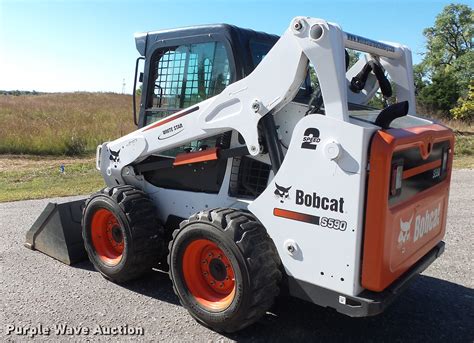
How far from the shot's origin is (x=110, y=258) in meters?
4.54

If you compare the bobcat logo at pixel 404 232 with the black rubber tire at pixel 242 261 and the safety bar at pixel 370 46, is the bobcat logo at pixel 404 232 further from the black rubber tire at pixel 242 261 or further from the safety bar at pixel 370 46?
the safety bar at pixel 370 46

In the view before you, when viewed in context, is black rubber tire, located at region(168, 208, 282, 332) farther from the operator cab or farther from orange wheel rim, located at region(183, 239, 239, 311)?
the operator cab

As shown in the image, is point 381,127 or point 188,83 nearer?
point 381,127

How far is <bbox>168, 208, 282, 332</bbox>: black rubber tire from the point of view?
316 centimetres

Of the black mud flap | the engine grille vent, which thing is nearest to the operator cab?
the engine grille vent

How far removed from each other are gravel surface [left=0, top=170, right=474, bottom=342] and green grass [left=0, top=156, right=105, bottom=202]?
14.2ft

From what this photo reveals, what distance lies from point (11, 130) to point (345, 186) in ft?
53.8

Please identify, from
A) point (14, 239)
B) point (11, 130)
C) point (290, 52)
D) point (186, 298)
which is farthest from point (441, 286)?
point (11, 130)

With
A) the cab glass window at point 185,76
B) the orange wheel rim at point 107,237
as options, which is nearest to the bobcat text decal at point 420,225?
the cab glass window at point 185,76

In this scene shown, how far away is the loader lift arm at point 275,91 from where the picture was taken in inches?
116

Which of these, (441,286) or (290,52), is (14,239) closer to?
(290,52)

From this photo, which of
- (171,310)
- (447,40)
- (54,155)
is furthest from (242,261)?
(447,40)

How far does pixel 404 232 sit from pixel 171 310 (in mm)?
2036

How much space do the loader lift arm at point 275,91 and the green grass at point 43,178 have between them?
536cm
